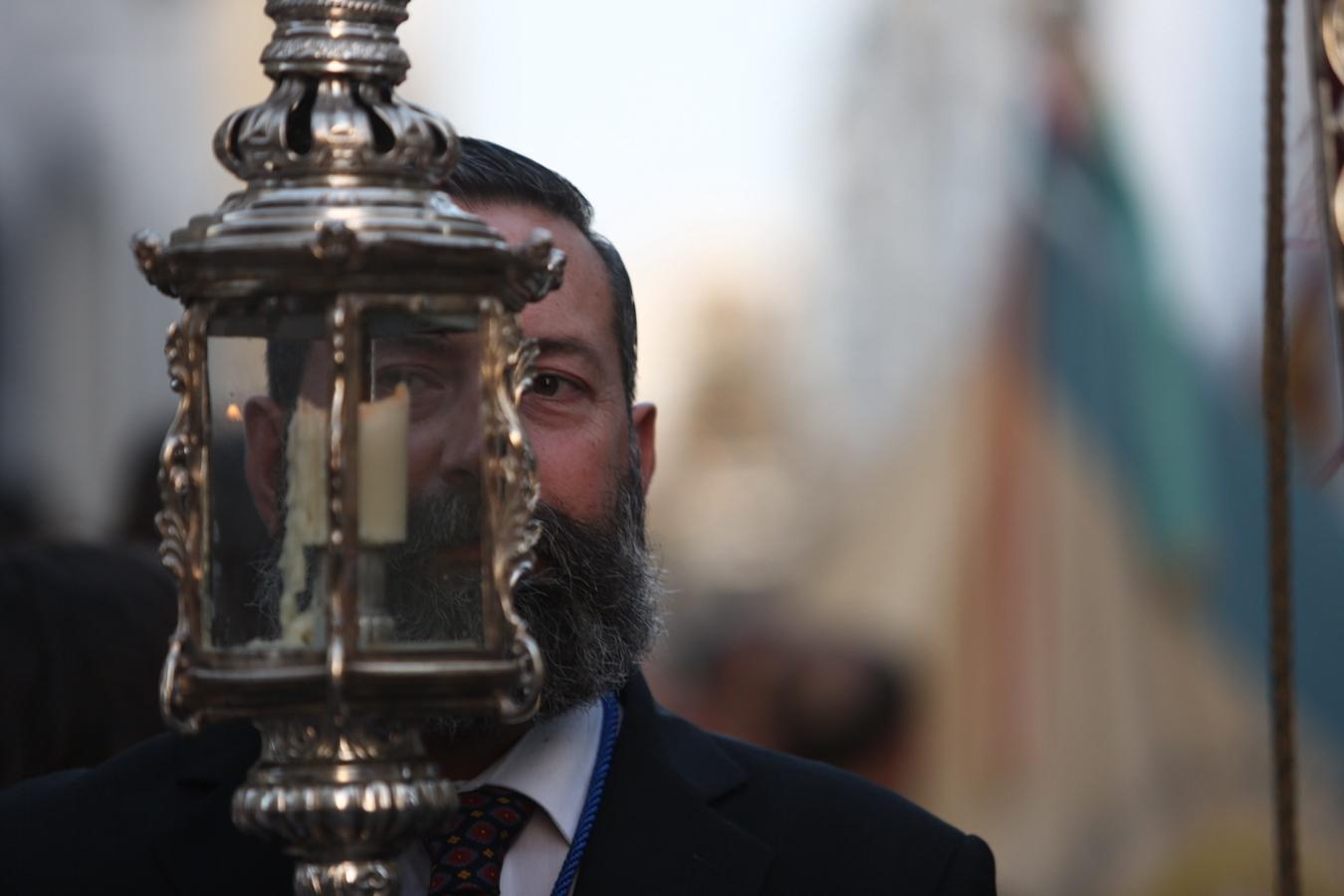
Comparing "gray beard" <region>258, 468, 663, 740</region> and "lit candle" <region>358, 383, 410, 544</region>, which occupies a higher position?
"lit candle" <region>358, 383, 410, 544</region>

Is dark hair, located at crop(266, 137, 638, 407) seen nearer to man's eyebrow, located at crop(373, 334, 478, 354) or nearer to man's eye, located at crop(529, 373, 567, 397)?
man's eye, located at crop(529, 373, 567, 397)

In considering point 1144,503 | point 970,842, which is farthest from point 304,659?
point 1144,503

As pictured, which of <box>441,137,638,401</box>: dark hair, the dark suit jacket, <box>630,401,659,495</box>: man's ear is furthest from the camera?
<box>630,401,659,495</box>: man's ear

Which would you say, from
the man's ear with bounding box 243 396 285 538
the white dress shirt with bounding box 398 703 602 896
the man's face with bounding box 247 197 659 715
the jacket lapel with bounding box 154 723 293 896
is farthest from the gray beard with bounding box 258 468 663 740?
the man's ear with bounding box 243 396 285 538

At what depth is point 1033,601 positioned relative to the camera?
10.2 meters

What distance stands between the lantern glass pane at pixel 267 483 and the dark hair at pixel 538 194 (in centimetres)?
105

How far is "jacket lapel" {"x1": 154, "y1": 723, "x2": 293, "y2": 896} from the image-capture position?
112 inches

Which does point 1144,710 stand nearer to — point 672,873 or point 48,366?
point 48,366

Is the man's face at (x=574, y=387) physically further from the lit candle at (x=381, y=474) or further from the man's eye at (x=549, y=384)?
the lit candle at (x=381, y=474)

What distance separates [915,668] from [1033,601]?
594mm

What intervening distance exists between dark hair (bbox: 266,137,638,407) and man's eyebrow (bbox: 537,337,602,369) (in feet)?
0.31

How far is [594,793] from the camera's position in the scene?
2.95 meters

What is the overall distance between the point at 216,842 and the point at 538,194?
36.2 inches

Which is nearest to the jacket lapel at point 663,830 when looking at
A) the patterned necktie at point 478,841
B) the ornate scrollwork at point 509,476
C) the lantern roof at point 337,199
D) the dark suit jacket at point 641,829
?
the dark suit jacket at point 641,829
